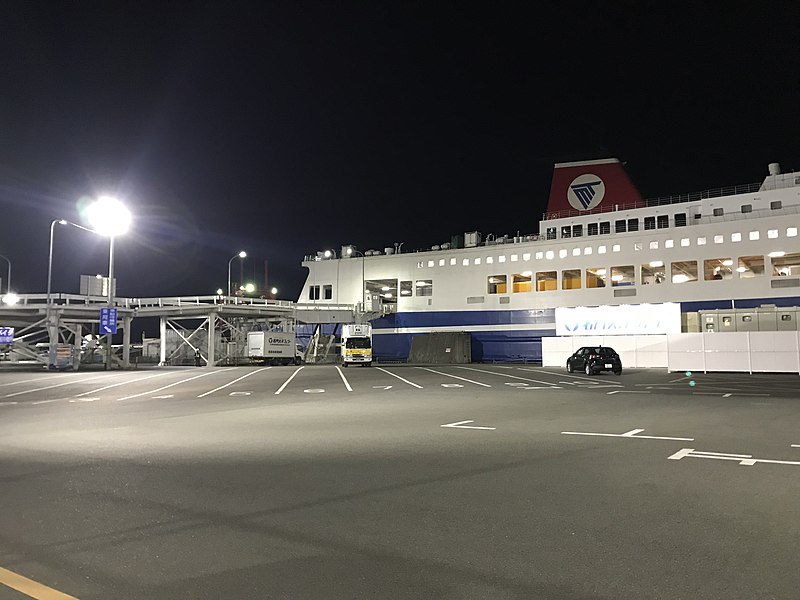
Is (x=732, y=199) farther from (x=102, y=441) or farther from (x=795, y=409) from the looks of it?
(x=102, y=441)

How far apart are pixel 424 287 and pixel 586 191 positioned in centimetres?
1495

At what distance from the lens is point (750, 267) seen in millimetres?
37312

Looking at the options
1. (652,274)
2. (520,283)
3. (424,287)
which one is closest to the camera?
(652,274)

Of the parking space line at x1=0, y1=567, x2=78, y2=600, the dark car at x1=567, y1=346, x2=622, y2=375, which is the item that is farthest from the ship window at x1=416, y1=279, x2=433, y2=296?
the parking space line at x1=0, y1=567, x2=78, y2=600

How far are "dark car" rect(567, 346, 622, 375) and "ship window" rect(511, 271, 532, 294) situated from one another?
660 inches

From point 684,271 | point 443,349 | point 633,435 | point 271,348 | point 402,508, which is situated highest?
point 684,271

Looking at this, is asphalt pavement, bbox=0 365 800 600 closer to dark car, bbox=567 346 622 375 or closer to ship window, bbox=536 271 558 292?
dark car, bbox=567 346 622 375

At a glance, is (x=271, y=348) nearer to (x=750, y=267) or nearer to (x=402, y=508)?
(x=750, y=267)

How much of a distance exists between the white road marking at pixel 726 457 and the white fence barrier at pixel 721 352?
2287 cm

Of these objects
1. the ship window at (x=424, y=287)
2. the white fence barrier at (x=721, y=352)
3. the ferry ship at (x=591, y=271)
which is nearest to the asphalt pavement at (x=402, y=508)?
the white fence barrier at (x=721, y=352)

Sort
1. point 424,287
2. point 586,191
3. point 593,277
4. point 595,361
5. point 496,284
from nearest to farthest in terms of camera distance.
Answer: point 595,361 < point 593,277 < point 586,191 < point 496,284 < point 424,287

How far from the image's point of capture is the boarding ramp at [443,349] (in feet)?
143

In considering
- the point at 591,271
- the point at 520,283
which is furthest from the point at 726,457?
the point at 520,283

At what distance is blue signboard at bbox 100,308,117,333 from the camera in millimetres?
32688
